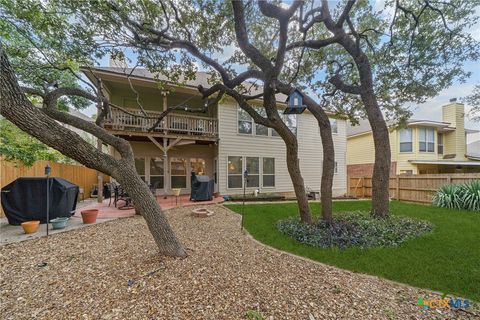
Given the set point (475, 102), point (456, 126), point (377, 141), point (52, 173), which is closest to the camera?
point (377, 141)

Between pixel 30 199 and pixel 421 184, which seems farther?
pixel 421 184

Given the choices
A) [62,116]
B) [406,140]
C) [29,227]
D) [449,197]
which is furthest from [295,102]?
[406,140]

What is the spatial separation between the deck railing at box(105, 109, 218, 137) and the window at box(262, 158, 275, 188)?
355 centimetres

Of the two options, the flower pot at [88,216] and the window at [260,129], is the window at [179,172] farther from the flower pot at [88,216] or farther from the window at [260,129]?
the flower pot at [88,216]

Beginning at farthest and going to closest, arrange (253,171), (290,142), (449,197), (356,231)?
(253,171), (449,197), (290,142), (356,231)

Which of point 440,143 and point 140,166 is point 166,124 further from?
point 440,143

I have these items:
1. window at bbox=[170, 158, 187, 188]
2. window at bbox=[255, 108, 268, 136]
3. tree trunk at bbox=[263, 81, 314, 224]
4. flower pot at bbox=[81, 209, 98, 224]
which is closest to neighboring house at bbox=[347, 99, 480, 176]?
window at bbox=[255, 108, 268, 136]

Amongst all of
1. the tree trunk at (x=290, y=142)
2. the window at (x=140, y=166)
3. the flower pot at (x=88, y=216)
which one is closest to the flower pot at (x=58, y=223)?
the flower pot at (x=88, y=216)

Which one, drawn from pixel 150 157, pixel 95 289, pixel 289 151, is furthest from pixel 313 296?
pixel 150 157

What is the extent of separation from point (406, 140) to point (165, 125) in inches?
675

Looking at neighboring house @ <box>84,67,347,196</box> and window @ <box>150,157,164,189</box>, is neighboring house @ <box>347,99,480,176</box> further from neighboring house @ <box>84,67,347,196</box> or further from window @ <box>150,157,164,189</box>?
window @ <box>150,157,164,189</box>

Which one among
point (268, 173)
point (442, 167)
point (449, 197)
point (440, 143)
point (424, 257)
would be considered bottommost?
point (424, 257)

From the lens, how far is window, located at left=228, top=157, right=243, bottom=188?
1116cm

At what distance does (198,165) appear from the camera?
39.5ft
